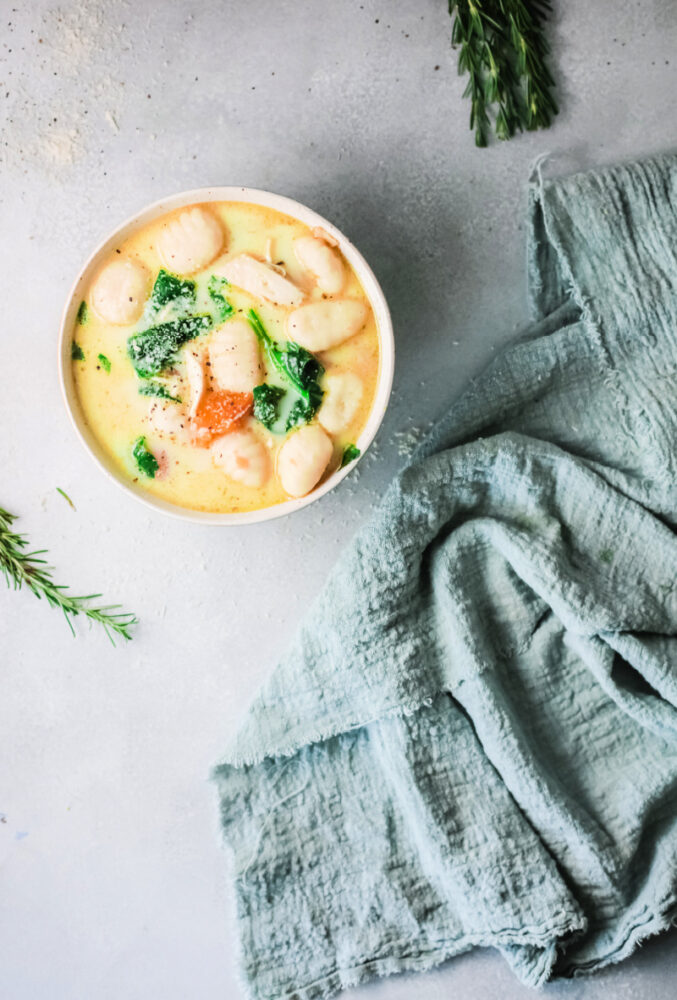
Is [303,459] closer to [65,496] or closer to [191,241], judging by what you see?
[191,241]

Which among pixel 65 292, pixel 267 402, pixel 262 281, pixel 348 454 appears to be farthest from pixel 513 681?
pixel 65 292

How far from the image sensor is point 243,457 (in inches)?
40.0

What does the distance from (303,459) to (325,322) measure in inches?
5.9

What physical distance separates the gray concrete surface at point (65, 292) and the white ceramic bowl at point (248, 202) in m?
0.16

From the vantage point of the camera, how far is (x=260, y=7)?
1.17 m

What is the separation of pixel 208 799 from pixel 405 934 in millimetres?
296

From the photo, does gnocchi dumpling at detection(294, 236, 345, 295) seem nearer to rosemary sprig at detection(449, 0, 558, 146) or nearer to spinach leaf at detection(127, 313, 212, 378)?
spinach leaf at detection(127, 313, 212, 378)

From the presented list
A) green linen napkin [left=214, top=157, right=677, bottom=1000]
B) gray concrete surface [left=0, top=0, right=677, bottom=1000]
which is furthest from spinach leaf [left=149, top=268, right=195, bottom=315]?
green linen napkin [left=214, top=157, right=677, bottom=1000]

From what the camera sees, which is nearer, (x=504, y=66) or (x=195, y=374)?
(x=195, y=374)

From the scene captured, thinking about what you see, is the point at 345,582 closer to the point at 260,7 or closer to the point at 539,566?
the point at 539,566

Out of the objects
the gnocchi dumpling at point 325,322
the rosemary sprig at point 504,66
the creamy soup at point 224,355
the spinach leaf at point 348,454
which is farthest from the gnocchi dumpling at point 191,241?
the rosemary sprig at point 504,66

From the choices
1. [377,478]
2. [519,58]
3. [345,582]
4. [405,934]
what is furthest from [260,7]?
[405,934]

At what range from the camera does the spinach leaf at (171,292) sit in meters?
1.01

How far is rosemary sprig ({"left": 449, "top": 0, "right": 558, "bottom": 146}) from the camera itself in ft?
3.73
